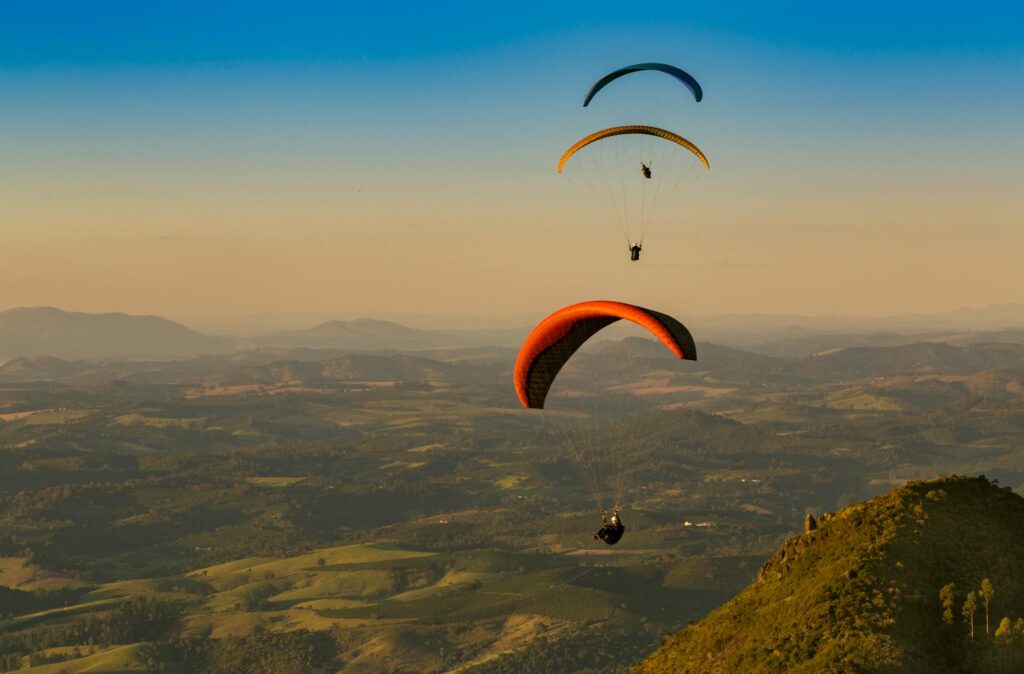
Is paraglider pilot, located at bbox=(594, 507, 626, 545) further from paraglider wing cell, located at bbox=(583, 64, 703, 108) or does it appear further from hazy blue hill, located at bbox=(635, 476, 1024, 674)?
paraglider wing cell, located at bbox=(583, 64, 703, 108)

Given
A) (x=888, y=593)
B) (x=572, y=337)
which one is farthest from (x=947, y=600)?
(x=572, y=337)

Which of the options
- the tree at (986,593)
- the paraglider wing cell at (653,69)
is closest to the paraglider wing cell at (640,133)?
the paraglider wing cell at (653,69)

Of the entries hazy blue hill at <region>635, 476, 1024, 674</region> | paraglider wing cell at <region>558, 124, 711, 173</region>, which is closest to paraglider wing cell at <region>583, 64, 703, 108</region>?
paraglider wing cell at <region>558, 124, 711, 173</region>

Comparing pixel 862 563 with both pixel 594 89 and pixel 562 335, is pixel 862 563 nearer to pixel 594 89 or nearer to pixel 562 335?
pixel 562 335

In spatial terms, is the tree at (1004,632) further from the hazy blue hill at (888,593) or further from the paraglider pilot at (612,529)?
the paraglider pilot at (612,529)

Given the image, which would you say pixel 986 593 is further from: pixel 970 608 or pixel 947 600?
pixel 947 600

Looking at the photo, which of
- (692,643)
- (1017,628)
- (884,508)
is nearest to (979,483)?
(884,508)

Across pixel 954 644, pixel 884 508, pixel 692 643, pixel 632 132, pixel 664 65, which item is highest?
pixel 664 65
